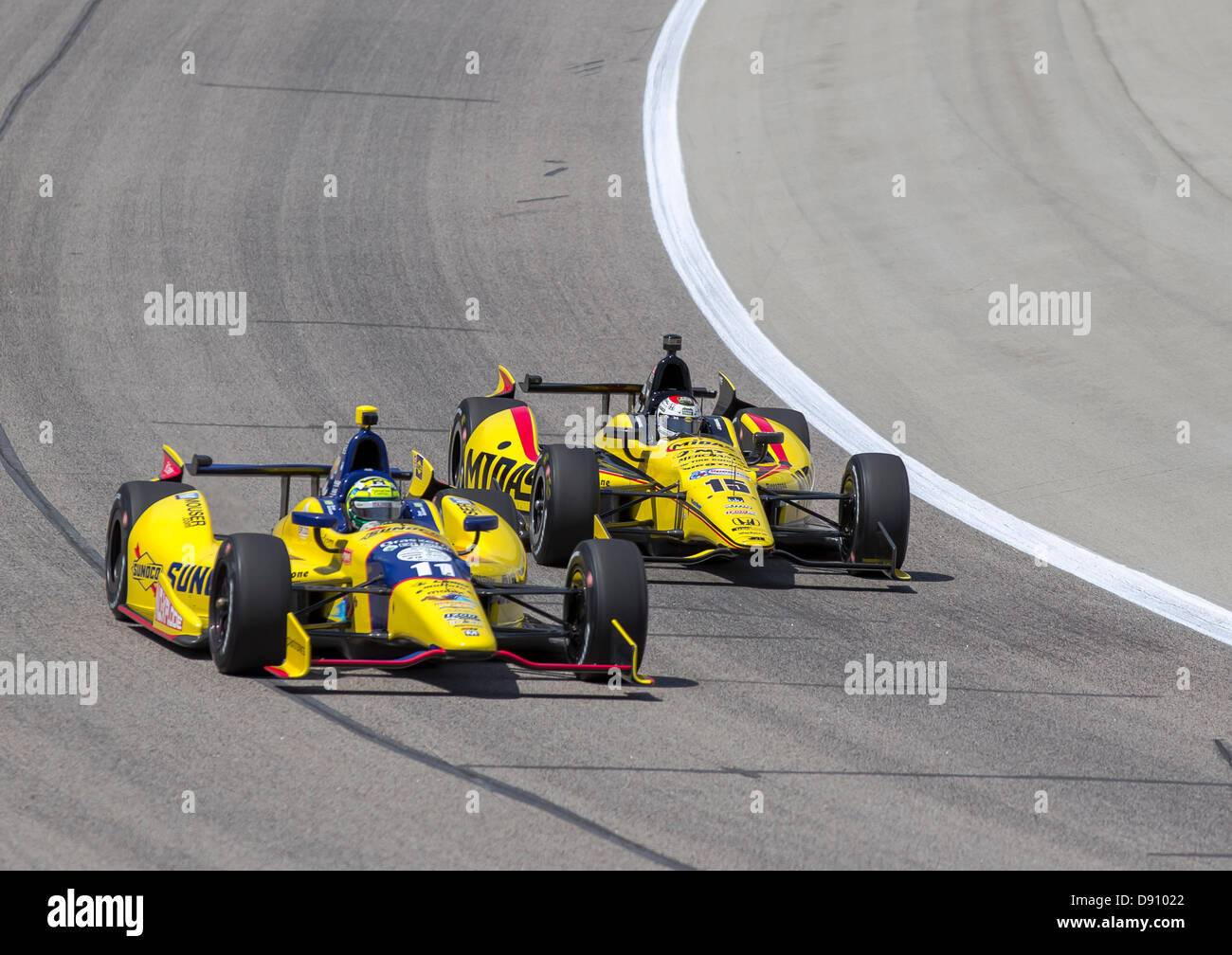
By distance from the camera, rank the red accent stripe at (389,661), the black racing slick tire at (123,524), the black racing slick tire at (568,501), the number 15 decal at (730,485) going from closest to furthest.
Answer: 1. the red accent stripe at (389,661)
2. the black racing slick tire at (123,524)
3. the number 15 decal at (730,485)
4. the black racing slick tire at (568,501)

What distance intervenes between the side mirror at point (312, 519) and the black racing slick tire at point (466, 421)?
3.87m

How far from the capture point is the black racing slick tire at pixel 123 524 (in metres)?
10.8

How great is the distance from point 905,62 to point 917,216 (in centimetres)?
585

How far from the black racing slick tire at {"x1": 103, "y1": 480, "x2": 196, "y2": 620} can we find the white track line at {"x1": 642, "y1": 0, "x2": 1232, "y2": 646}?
665cm

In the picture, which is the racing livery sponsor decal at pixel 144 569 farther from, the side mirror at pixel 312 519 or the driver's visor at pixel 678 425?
the driver's visor at pixel 678 425

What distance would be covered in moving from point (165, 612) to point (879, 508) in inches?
200

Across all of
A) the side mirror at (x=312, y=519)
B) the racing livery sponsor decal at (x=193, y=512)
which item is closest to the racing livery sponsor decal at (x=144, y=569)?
the racing livery sponsor decal at (x=193, y=512)

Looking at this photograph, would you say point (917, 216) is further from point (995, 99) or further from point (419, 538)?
point (419, 538)

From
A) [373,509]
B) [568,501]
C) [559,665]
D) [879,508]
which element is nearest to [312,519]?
[373,509]

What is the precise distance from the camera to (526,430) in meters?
14.0

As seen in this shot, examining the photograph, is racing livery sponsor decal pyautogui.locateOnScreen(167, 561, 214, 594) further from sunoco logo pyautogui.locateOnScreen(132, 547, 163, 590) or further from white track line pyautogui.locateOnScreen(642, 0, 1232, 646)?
white track line pyautogui.locateOnScreen(642, 0, 1232, 646)

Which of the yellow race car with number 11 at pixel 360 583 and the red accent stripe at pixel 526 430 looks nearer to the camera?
the yellow race car with number 11 at pixel 360 583

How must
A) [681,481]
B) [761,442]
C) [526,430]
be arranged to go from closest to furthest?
[681,481]
[761,442]
[526,430]

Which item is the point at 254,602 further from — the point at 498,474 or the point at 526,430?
the point at 526,430
